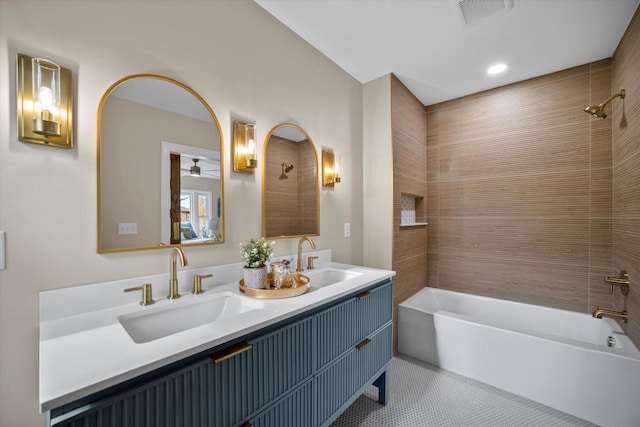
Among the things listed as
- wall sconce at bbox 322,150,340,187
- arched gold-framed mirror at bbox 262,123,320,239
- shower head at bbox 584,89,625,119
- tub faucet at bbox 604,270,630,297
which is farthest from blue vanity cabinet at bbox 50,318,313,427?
shower head at bbox 584,89,625,119

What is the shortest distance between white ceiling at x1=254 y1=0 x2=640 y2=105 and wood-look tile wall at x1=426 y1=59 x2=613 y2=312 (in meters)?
0.30

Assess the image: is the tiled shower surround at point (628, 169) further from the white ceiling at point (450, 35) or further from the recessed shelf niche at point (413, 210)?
the recessed shelf niche at point (413, 210)

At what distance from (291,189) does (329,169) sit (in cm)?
42

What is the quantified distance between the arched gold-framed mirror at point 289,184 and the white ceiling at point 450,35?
70 cm

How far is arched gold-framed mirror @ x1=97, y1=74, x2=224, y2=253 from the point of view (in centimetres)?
110

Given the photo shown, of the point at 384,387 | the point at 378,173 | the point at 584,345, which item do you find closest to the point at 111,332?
the point at 384,387

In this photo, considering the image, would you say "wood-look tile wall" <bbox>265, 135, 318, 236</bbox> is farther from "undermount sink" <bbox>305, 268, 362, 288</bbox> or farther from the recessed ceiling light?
the recessed ceiling light

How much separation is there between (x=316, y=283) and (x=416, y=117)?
2.13 metres

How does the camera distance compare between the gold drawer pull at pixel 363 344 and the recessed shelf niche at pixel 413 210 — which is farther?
the recessed shelf niche at pixel 413 210

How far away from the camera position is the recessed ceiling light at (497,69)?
2.29 metres

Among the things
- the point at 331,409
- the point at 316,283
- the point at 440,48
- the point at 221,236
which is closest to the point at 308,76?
the point at 440,48

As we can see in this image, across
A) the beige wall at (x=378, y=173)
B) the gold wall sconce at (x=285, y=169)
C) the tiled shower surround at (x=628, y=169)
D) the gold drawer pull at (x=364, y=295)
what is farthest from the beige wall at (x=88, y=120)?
the tiled shower surround at (x=628, y=169)

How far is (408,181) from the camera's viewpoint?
2.69 metres

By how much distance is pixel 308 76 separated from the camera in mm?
2021
